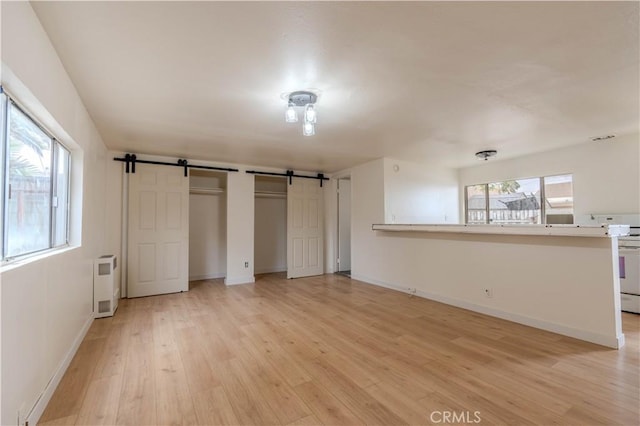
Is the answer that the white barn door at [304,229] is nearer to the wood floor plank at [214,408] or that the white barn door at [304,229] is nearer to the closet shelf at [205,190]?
the closet shelf at [205,190]

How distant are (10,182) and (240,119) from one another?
6.59 feet

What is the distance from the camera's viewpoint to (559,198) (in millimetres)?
4719

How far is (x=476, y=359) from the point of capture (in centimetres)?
239

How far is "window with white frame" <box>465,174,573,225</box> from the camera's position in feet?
15.3

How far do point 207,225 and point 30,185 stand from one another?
4.00 m

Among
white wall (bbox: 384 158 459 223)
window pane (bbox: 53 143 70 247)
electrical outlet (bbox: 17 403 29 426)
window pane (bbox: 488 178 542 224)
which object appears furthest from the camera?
white wall (bbox: 384 158 459 223)

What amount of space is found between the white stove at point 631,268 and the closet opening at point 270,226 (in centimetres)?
562

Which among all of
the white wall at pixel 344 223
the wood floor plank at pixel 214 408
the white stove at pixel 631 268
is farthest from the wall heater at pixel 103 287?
the white stove at pixel 631 268

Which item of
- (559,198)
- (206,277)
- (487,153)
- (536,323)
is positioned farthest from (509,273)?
(206,277)

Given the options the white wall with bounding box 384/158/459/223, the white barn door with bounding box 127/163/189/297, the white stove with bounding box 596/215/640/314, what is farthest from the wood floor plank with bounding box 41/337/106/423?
the white stove with bounding box 596/215/640/314

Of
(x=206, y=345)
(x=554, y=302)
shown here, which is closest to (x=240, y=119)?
(x=206, y=345)

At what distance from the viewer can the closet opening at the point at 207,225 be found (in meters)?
5.75

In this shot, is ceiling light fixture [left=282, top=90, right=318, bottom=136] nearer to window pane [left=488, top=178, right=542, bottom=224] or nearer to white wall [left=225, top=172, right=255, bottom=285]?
white wall [left=225, top=172, right=255, bottom=285]

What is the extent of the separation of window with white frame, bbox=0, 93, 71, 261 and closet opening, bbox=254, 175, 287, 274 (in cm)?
400
